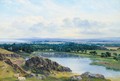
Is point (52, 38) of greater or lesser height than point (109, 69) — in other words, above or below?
above

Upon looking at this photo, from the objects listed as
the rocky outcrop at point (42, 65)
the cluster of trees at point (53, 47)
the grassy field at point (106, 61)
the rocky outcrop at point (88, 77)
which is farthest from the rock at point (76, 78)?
the cluster of trees at point (53, 47)

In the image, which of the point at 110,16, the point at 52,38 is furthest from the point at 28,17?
the point at 110,16

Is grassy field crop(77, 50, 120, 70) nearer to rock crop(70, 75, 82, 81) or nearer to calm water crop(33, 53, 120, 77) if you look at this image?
calm water crop(33, 53, 120, 77)

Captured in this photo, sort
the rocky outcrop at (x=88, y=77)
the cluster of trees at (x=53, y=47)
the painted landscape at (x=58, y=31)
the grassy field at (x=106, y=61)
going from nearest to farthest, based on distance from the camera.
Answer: the rocky outcrop at (x=88, y=77)
the grassy field at (x=106, y=61)
the painted landscape at (x=58, y=31)
the cluster of trees at (x=53, y=47)

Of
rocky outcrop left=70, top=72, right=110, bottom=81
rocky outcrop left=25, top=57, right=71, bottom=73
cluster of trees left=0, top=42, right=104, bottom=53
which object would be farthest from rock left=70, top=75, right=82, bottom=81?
cluster of trees left=0, top=42, right=104, bottom=53

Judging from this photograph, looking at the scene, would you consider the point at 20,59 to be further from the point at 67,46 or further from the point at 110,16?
the point at 110,16

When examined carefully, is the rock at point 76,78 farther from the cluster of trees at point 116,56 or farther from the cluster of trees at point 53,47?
the cluster of trees at point 116,56
